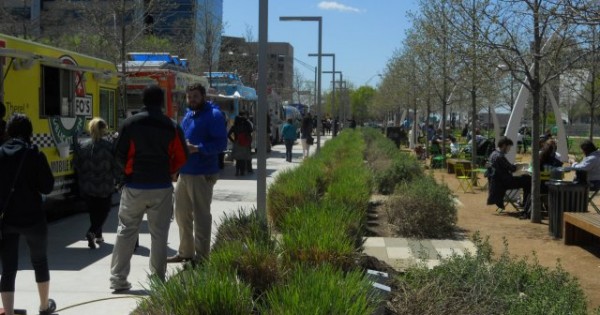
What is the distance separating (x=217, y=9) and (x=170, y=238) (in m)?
28.7

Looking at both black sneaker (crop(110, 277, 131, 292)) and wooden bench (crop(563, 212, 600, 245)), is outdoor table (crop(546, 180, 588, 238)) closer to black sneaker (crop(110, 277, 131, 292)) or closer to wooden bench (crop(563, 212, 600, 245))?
wooden bench (crop(563, 212, 600, 245))

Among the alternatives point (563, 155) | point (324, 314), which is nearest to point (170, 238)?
point (324, 314)

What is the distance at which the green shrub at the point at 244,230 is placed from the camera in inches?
254

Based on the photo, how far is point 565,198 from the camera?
1068cm

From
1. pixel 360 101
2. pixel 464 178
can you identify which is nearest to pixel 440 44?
pixel 464 178

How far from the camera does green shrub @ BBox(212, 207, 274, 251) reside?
646cm

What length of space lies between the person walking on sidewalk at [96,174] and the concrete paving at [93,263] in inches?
18.2

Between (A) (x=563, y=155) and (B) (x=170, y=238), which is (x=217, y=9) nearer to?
(A) (x=563, y=155)

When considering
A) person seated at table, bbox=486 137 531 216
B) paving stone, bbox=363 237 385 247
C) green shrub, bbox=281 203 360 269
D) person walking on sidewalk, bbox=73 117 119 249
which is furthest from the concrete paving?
person seated at table, bbox=486 137 531 216

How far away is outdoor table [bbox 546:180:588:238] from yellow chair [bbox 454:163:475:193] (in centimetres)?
616

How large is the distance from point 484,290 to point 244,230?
8.30ft

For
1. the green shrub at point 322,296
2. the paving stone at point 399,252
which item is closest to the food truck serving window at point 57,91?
the paving stone at point 399,252

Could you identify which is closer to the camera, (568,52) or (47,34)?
(568,52)

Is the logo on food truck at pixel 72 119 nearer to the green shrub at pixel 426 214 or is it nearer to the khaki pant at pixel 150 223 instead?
the khaki pant at pixel 150 223
